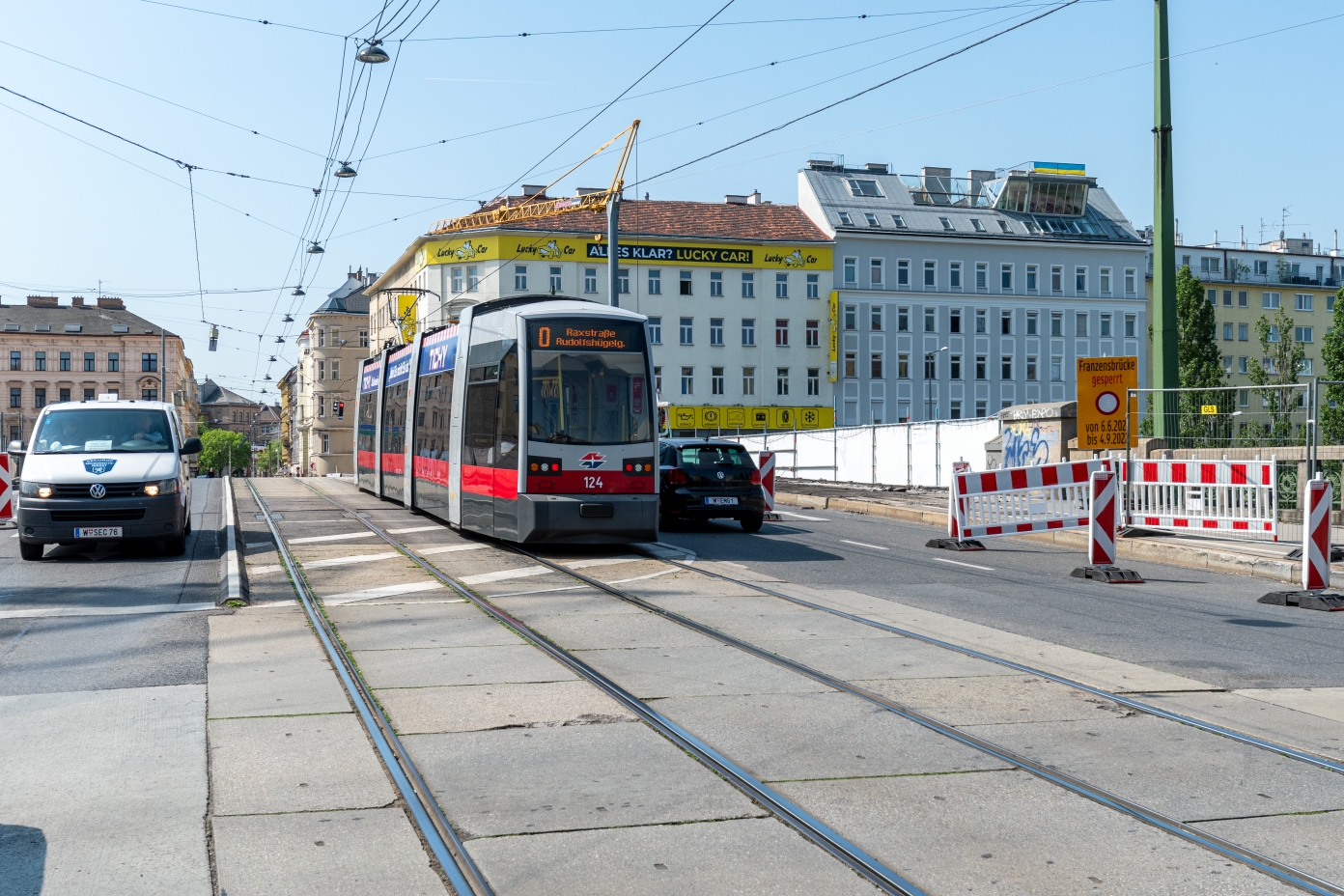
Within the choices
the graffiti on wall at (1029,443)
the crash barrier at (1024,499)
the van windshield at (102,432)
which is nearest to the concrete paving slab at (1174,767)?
the crash barrier at (1024,499)

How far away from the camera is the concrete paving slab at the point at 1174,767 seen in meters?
5.28

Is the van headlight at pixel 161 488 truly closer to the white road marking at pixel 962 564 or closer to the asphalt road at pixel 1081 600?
the asphalt road at pixel 1081 600

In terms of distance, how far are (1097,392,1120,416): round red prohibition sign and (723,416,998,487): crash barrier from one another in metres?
9.78

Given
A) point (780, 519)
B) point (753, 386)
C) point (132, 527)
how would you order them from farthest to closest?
point (753, 386)
point (780, 519)
point (132, 527)

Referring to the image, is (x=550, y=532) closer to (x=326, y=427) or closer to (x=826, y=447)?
(x=826, y=447)

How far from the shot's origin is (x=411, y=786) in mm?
5422

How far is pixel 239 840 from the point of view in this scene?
A: 4699mm

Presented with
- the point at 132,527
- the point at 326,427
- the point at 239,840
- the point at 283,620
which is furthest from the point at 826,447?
the point at 326,427

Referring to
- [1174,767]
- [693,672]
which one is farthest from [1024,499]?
[1174,767]

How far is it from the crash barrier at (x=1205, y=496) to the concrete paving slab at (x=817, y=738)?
10.0 meters

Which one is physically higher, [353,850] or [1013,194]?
[1013,194]

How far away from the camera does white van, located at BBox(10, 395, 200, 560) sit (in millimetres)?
14797

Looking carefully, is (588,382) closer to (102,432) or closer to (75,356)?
(102,432)

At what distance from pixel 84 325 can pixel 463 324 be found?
112230 millimetres
